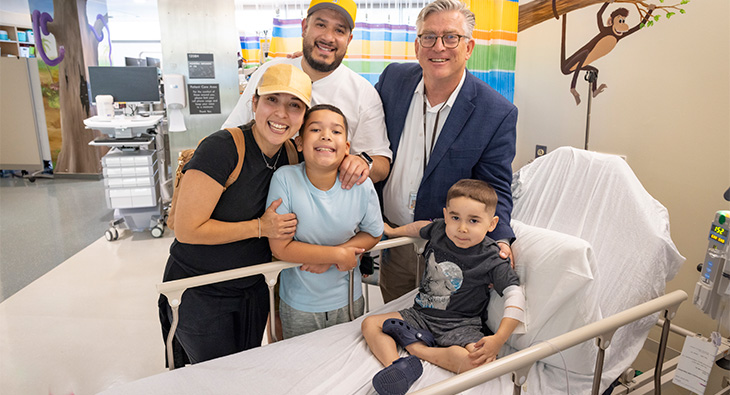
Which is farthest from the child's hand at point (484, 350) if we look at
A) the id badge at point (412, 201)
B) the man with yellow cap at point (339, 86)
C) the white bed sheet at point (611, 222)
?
the man with yellow cap at point (339, 86)

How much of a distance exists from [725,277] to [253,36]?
3.85 meters

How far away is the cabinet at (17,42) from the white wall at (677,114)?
26.5ft

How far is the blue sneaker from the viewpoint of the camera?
135 centimetres

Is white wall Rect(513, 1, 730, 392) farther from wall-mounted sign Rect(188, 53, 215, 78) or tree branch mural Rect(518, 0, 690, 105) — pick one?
wall-mounted sign Rect(188, 53, 215, 78)

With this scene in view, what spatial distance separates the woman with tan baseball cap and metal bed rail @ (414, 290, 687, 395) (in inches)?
29.7

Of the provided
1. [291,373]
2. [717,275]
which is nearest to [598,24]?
[717,275]

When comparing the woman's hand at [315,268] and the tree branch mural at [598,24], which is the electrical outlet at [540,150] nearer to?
the tree branch mural at [598,24]

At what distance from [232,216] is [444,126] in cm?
93

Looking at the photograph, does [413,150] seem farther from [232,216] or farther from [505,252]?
[232,216]

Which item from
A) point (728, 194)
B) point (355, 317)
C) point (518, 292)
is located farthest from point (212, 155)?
point (728, 194)

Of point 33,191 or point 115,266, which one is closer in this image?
point 115,266

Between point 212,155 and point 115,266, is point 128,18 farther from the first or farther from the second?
point 212,155

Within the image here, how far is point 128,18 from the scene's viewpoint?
27.9 ft

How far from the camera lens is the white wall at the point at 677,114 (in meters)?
2.23
